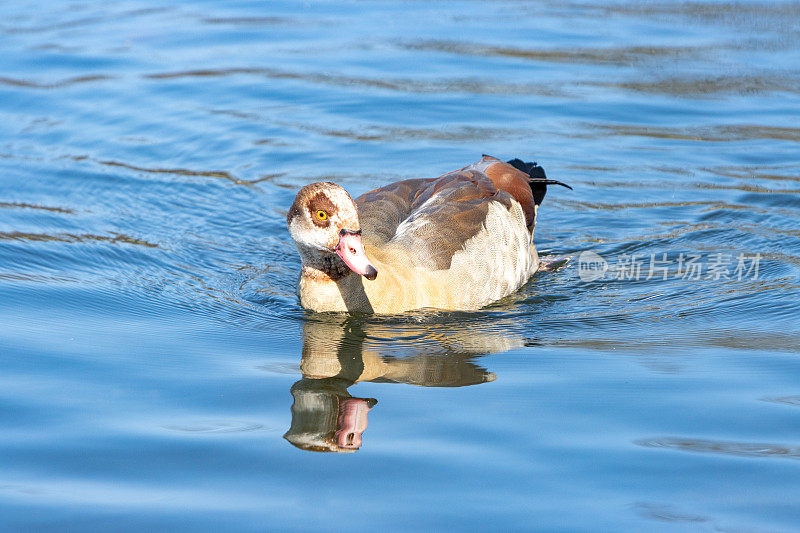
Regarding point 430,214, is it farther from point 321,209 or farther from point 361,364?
point 361,364

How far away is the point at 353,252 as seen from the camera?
24.0 feet

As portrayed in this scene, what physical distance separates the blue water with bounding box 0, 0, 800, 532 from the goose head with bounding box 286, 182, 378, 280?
2.05ft

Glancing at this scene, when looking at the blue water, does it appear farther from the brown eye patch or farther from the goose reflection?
the brown eye patch

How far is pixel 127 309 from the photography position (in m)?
8.02

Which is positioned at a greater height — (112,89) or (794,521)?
(112,89)

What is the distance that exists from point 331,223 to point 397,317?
37.6 inches

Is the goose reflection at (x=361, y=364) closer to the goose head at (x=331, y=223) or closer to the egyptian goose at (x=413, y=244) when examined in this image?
the egyptian goose at (x=413, y=244)

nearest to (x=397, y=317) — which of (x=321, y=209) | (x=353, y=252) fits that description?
(x=353, y=252)

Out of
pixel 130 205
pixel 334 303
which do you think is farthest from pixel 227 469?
pixel 130 205

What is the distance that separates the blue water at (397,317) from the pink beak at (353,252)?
0.58m

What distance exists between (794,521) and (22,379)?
4.63m

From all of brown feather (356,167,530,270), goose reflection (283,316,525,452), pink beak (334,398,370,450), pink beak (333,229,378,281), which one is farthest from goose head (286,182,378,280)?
pink beak (334,398,370,450)

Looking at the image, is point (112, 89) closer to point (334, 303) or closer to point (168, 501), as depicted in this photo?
point (334, 303)

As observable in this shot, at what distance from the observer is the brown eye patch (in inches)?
290
